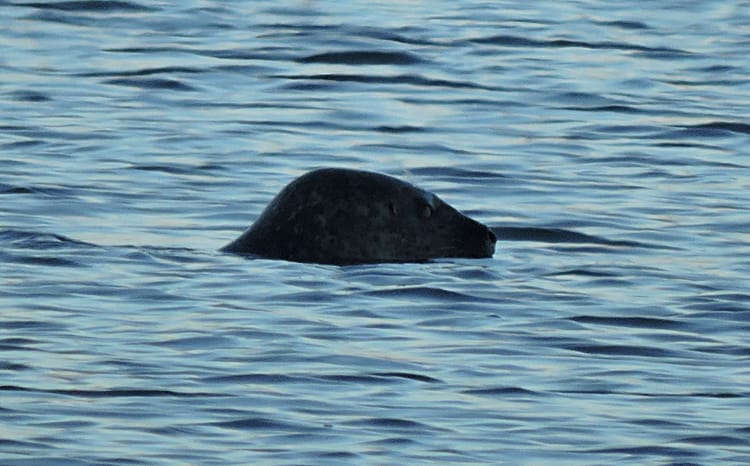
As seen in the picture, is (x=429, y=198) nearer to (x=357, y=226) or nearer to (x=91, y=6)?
(x=357, y=226)

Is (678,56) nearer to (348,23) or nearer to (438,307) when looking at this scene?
Answer: (348,23)

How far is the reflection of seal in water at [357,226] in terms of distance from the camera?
1442cm

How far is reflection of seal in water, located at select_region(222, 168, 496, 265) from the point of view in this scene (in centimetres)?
1442

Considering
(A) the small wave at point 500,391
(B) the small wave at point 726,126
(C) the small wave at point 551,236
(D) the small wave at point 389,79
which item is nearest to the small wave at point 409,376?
(A) the small wave at point 500,391

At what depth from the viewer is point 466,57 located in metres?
23.5

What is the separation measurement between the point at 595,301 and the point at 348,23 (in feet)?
39.7

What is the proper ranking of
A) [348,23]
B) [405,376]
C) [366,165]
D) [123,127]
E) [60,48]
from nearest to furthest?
[405,376], [366,165], [123,127], [60,48], [348,23]

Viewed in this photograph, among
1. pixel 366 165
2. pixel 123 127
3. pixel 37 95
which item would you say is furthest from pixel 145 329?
pixel 37 95

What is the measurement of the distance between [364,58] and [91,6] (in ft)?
12.0

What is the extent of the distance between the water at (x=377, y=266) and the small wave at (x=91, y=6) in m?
0.04

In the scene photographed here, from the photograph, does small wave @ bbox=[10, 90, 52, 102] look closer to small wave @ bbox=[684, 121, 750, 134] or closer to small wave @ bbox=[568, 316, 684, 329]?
small wave @ bbox=[684, 121, 750, 134]

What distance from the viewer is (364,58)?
23.4 m

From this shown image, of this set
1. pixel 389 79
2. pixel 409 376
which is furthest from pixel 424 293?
pixel 389 79

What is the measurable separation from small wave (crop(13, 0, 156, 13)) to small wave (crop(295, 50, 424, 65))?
315cm
